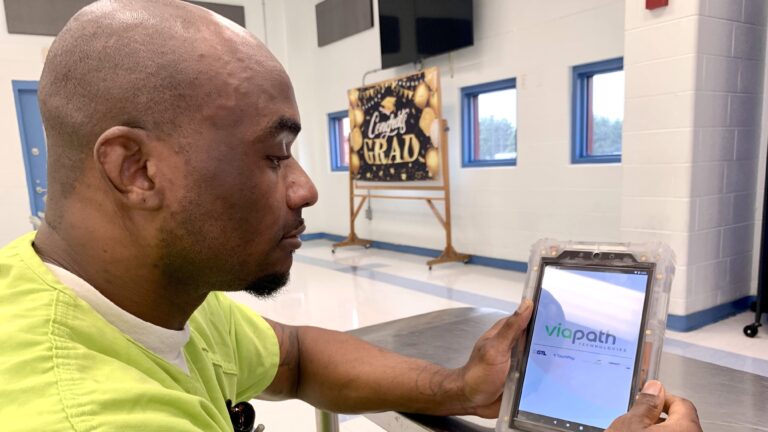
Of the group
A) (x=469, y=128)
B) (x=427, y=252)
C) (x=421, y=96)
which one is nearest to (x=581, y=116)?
(x=469, y=128)

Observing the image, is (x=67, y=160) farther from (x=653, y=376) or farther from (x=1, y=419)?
(x=653, y=376)

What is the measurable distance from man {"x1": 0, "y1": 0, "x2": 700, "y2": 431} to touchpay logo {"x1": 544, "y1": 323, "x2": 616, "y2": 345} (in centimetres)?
8

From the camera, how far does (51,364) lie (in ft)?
1.44

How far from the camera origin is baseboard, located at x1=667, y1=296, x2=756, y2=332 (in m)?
2.80

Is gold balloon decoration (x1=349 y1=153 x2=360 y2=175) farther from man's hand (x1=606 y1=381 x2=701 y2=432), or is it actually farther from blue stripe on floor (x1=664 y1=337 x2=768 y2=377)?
man's hand (x1=606 y1=381 x2=701 y2=432)

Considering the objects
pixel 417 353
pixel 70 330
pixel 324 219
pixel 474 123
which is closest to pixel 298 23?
pixel 324 219

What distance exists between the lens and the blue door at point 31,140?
18.4 feet

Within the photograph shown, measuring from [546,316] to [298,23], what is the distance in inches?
264

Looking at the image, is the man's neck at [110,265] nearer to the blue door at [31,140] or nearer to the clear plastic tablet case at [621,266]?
the clear plastic tablet case at [621,266]

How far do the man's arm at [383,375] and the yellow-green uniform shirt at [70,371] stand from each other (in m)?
0.33

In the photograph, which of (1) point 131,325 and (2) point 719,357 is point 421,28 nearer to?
(2) point 719,357

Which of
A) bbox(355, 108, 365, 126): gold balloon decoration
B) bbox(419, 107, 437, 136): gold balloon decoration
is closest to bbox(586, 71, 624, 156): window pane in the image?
bbox(419, 107, 437, 136): gold balloon decoration

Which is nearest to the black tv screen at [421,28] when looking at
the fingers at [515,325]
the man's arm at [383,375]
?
the man's arm at [383,375]

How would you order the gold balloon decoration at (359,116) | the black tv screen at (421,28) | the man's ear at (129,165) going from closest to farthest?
the man's ear at (129,165) → the black tv screen at (421,28) → the gold balloon decoration at (359,116)
